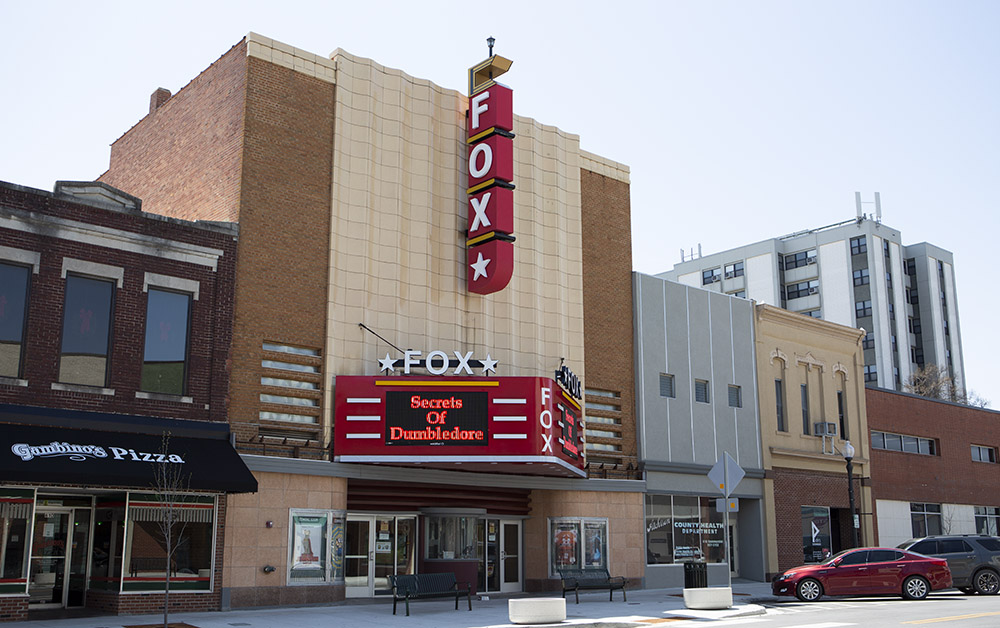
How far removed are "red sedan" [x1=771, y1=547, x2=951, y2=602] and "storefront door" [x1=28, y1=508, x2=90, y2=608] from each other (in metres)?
19.1

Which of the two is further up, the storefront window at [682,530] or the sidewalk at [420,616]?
the storefront window at [682,530]

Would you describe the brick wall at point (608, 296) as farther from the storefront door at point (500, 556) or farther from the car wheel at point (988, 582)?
the car wheel at point (988, 582)

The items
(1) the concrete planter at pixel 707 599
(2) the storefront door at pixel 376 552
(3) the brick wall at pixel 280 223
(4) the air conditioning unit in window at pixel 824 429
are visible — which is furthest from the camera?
(4) the air conditioning unit in window at pixel 824 429

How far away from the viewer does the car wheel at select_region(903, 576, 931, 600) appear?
27125 mm

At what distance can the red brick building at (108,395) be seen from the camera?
20562 mm

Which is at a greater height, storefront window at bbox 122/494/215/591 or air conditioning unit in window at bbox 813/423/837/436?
air conditioning unit in window at bbox 813/423/837/436

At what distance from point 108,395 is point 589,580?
13918 millimetres

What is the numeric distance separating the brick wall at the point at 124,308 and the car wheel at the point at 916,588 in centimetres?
1975

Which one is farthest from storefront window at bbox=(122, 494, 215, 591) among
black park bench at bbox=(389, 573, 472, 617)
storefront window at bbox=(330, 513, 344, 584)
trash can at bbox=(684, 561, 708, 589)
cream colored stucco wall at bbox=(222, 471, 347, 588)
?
trash can at bbox=(684, 561, 708, 589)

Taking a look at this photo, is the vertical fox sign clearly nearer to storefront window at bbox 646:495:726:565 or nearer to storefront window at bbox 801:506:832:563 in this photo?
storefront window at bbox 646:495:726:565

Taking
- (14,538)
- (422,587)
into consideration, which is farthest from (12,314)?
(422,587)

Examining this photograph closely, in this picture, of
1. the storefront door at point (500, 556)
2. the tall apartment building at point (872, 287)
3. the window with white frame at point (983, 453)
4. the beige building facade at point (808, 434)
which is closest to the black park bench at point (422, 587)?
the storefront door at point (500, 556)

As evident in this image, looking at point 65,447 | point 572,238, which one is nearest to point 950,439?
point 572,238

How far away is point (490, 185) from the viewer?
2834 cm
